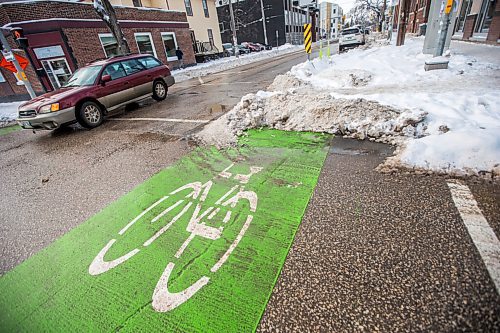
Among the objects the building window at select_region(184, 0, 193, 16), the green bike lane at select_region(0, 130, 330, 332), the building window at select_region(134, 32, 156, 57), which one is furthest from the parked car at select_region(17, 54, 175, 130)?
the building window at select_region(184, 0, 193, 16)

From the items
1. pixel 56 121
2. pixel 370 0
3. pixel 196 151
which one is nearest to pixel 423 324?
pixel 196 151

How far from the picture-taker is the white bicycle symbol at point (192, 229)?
6.41 ft

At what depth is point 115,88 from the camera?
750cm

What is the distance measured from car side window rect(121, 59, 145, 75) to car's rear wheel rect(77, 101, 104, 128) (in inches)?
67.6

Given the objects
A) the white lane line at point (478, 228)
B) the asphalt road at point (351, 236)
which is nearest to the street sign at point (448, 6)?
the asphalt road at point (351, 236)

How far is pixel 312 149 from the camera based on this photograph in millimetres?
4191

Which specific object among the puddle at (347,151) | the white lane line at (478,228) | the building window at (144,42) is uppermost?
the building window at (144,42)

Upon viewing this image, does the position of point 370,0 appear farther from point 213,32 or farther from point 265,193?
point 265,193

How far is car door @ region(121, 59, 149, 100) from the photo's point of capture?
8023 millimetres

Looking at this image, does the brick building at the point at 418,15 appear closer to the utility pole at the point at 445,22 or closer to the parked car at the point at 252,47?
the parked car at the point at 252,47

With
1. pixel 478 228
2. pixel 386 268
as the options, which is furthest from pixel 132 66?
pixel 478 228

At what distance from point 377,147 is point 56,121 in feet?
24.6

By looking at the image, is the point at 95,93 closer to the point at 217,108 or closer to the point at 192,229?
the point at 217,108

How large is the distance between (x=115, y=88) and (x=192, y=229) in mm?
6775
